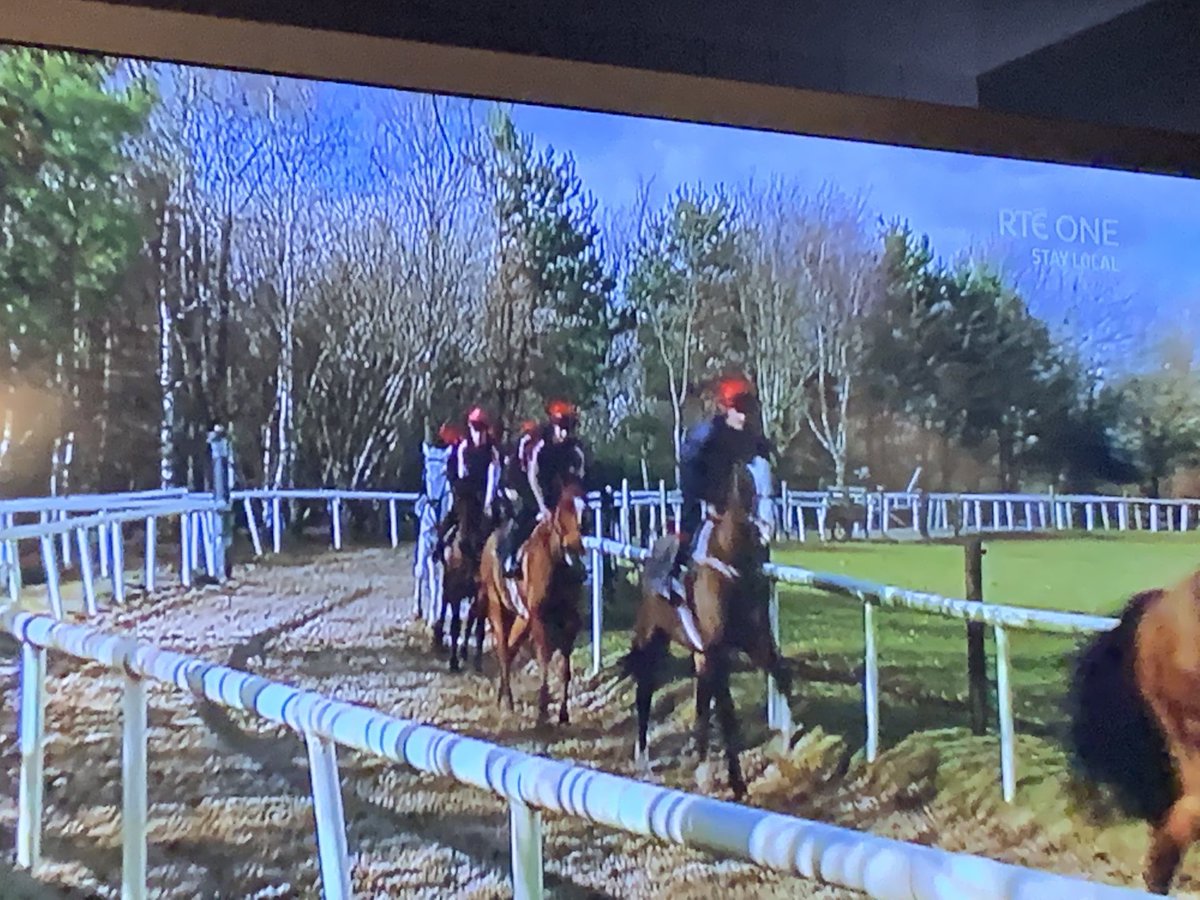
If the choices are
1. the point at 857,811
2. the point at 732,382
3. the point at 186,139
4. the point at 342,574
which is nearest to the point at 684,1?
the point at 732,382

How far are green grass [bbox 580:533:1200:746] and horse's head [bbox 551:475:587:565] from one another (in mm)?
57

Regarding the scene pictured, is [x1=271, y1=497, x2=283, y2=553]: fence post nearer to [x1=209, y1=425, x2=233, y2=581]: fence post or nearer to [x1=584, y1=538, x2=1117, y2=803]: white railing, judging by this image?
[x1=209, y1=425, x2=233, y2=581]: fence post

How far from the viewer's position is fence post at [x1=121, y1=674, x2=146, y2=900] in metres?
1.13

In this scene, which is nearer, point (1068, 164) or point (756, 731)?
point (756, 731)

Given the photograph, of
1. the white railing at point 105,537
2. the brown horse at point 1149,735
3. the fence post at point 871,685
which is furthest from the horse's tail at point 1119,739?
the white railing at point 105,537

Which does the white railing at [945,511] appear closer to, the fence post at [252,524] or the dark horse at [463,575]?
the dark horse at [463,575]

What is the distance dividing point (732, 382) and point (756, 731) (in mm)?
340

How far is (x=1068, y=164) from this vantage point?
62.7 inches

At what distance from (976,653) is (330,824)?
673 mm

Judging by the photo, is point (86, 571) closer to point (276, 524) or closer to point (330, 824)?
point (276, 524)

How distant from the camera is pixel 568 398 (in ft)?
4.36

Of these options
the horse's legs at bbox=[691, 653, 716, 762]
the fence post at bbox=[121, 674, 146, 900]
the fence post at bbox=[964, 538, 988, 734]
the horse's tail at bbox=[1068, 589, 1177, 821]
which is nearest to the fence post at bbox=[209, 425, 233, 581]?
the fence post at bbox=[121, 674, 146, 900]

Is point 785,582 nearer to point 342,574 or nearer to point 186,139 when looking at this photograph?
point 342,574

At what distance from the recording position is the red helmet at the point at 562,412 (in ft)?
4.34
